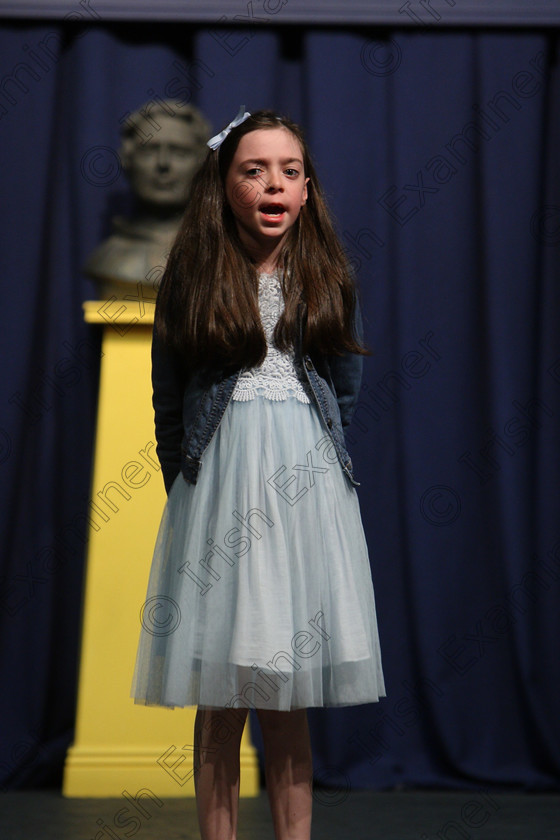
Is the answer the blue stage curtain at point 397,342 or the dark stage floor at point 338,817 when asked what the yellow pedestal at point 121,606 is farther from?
the blue stage curtain at point 397,342

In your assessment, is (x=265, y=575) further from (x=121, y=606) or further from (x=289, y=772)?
(x=121, y=606)

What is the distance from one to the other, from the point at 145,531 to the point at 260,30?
1304 mm

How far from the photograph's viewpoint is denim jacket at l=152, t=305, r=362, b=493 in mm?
1537

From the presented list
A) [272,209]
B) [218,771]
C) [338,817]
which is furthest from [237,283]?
[338,817]

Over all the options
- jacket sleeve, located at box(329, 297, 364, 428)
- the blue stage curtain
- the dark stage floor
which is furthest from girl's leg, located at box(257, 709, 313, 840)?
the blue stage curtain

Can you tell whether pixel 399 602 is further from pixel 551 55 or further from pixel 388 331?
pixel 551 55

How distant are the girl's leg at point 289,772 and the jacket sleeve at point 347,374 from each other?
49cm

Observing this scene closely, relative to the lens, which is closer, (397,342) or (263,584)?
(263,584)

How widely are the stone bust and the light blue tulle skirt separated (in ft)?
3.08

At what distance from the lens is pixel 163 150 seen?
94.0 inches

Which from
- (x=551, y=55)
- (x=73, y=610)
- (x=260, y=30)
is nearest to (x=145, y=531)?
(x=73, y=610)

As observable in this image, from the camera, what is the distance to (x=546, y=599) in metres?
2.58

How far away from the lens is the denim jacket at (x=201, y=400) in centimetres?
154

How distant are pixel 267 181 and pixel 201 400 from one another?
0.35 meters
